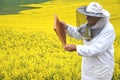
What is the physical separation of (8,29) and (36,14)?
66.1 inches

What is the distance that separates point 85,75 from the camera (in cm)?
416

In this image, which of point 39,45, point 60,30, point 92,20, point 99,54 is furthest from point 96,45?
point 39,45

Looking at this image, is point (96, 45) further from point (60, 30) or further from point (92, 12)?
point (60, 30)

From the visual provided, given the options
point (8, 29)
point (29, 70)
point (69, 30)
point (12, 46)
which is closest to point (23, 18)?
point (8, 29)

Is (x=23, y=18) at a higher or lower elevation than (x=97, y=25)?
lower

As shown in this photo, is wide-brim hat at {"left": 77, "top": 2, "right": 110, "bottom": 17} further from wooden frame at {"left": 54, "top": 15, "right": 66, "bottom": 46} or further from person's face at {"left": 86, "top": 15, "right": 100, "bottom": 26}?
wooden frame at {"left": 54, "top": 15, "right": 66, "bottom": 46}

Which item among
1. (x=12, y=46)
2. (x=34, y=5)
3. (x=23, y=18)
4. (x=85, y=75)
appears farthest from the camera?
(x=34, y=5)

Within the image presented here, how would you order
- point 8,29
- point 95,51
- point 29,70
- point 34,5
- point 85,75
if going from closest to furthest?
point 95,51, point 85,75, point 29,70, point 8,29, point 34,5

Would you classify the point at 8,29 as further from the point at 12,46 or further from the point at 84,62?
the point at 84,62

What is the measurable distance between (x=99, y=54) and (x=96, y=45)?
4.0 inches

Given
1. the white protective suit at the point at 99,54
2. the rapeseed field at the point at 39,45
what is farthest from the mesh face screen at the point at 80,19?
the rapeseed field at the point at 39,45

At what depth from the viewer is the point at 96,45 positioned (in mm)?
3938

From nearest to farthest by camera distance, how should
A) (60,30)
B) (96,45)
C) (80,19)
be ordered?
(96,45) → (80,19) → (60,30)

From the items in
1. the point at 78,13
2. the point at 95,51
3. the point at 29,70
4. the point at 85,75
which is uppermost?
the point at 78,13
